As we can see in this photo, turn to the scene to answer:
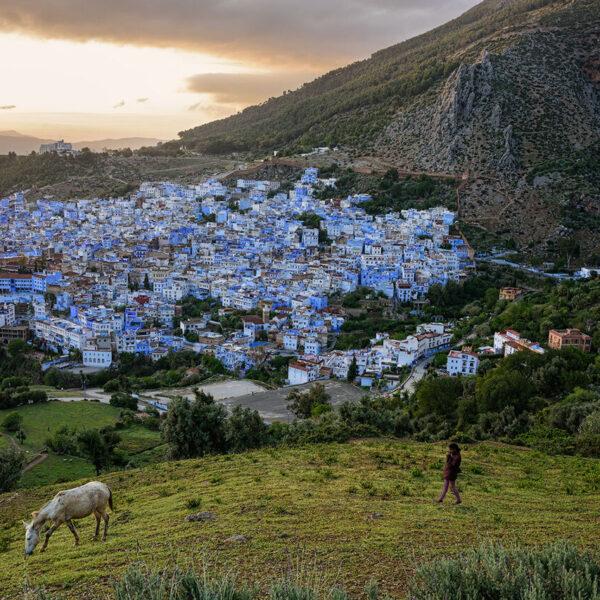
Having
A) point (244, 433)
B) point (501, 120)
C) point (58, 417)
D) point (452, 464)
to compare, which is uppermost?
point (501, 120)

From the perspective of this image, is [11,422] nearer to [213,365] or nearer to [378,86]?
[213,365]

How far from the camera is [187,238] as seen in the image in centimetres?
4531

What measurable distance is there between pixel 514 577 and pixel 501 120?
5088cm

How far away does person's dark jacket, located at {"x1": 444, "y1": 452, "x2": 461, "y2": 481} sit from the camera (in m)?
5.85

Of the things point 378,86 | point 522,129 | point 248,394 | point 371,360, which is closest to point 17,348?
point 248,394

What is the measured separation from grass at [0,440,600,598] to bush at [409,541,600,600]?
2.05 ft

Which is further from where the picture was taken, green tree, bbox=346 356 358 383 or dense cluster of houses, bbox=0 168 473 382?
dense cluster of houses, bbox=0 168 473 382

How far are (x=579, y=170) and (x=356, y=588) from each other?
4577 centimetres

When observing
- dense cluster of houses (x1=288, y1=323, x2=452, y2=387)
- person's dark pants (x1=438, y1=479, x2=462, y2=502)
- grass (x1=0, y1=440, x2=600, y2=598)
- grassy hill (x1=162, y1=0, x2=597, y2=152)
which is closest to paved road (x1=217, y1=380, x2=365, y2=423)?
dense cluster of houses (x1=288, y1=323, x2=452, y2=387)

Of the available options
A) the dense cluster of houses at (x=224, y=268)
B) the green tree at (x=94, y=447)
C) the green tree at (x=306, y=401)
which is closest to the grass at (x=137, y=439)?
the green tree at (x=94, y=447)

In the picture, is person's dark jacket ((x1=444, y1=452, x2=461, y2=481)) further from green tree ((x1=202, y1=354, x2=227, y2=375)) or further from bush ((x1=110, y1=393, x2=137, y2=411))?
green tree ((x1=202, y1=354, x2=227, y2=375))

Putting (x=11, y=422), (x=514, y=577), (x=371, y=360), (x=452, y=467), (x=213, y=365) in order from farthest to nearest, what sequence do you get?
1. (x=213, y=365)
2. (x=371, y=360)
3. (x=11, y=422)
4. (x=452, y=467)
5. (x=514, y=577)

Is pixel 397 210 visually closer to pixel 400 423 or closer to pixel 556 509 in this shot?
pixel 400 423

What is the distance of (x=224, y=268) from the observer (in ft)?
129
